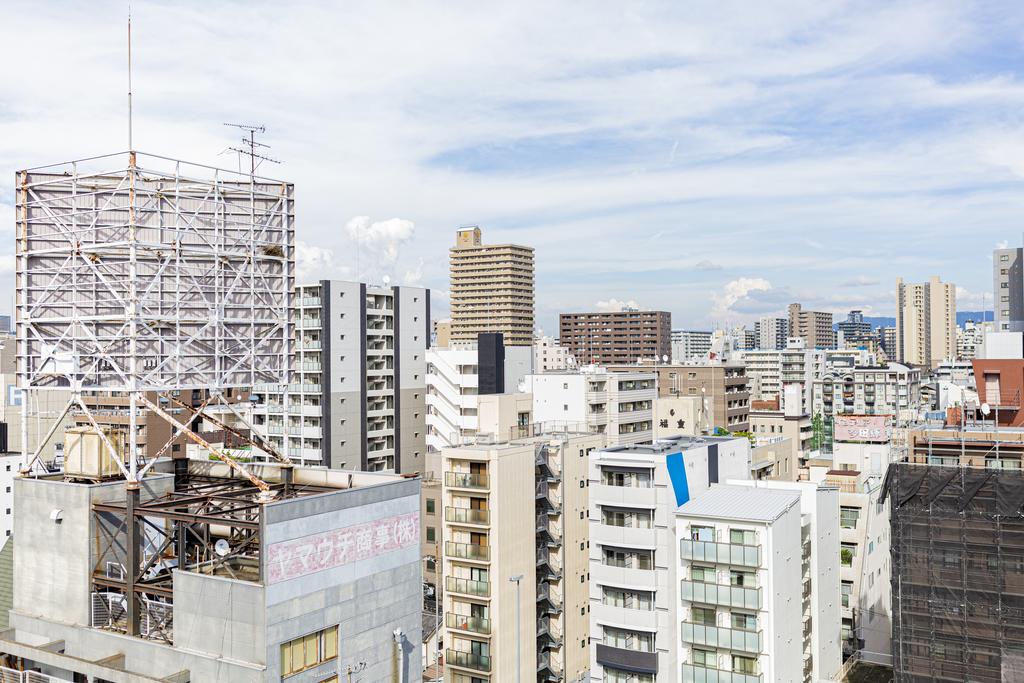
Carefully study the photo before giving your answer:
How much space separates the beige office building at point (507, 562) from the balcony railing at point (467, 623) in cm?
6

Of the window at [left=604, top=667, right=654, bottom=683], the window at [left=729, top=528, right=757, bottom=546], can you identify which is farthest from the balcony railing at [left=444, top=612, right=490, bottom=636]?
the window at [left=729, top=528, right=757, bottom=546]

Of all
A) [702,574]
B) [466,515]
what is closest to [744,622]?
[702,574]

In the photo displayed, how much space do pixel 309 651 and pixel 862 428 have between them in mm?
70397

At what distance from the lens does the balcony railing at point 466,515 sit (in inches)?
1873

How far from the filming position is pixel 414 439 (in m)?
84.9

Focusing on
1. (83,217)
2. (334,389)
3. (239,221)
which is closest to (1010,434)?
(239,221)

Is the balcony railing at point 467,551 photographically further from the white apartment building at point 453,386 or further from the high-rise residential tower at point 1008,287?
the high-rise residential tower at point 1008,287

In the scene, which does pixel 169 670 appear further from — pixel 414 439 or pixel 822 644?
pixel 414 439

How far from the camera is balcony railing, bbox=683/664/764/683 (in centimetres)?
3928

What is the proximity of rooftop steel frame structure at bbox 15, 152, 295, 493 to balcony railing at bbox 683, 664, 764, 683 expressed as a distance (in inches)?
877

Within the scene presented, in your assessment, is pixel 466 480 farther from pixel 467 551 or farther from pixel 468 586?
pixel 468 586

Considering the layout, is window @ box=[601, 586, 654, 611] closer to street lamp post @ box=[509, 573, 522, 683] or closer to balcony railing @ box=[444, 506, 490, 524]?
street lamp post @ box=[509, 573, 522, 683]

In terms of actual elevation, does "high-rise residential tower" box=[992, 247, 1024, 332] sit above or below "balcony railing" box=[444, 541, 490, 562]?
above

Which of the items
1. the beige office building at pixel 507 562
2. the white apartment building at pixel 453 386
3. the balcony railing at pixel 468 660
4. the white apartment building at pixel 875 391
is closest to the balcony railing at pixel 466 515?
the beige office building at pixel 507 562
